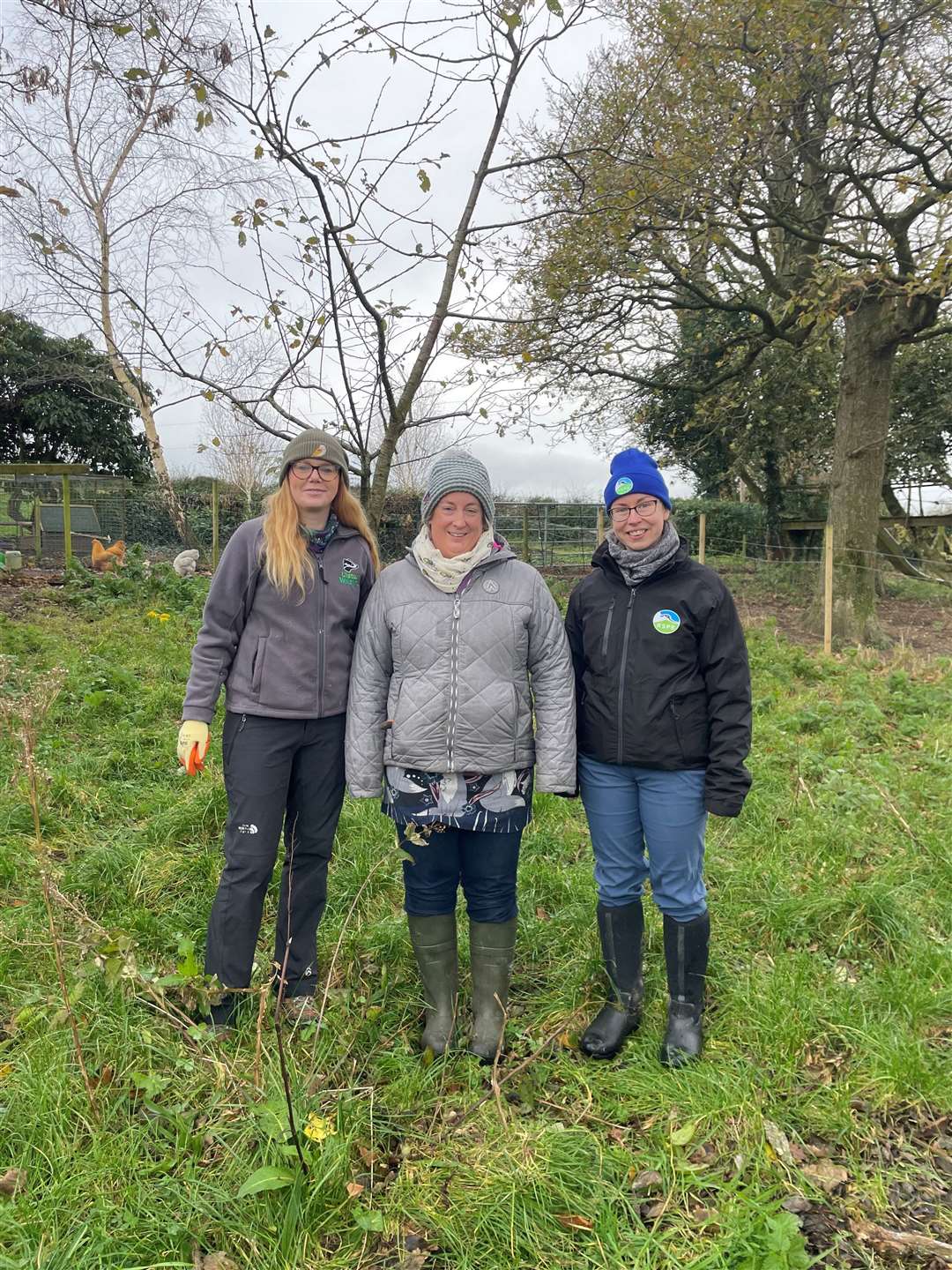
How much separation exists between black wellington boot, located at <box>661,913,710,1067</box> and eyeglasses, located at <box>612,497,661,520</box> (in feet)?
4.20

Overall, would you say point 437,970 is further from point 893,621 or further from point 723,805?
point 893,621

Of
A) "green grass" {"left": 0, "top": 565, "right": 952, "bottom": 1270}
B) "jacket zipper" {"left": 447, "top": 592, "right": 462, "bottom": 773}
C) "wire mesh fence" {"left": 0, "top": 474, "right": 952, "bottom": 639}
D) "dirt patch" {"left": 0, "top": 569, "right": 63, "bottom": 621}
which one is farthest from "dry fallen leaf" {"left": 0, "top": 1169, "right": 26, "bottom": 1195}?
"wire mesh fence" {"left": 0, "top": 474, "right": 952, "bottom": 639}

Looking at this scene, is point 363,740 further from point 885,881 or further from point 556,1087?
point 885,881

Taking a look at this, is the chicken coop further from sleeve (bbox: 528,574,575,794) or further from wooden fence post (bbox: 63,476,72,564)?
sleeve (bbox: 528,574,575,794)

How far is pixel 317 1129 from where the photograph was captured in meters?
1.84

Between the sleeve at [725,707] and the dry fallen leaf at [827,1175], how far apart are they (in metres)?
0.92

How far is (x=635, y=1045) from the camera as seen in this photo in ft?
8.22

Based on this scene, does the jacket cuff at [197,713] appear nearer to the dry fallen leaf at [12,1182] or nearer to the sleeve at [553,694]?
the sleeve at [553,694]

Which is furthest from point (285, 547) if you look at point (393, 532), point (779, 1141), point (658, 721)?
point (393, 532)

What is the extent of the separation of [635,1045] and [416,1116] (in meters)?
0.74

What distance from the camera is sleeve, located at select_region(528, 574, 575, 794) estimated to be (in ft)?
7.81

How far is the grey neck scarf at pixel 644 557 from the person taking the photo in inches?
93.1

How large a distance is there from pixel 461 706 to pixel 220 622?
821 millimetres

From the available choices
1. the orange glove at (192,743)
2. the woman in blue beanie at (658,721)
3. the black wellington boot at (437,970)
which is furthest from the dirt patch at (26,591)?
the woman in blue beanie at (658,721)
